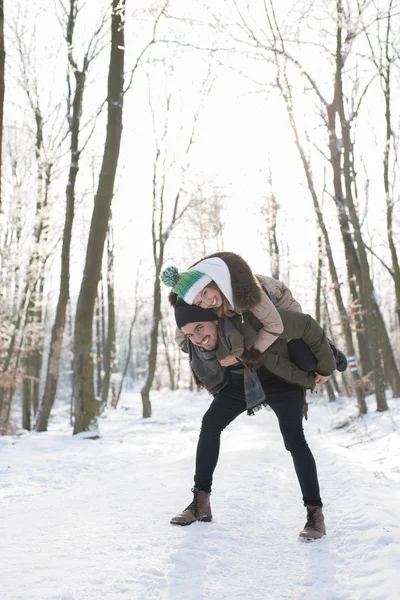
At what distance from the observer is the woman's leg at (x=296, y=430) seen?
3.07m

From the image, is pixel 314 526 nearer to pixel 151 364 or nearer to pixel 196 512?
pixel 196 512

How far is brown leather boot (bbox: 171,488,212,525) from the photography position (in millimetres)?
3146

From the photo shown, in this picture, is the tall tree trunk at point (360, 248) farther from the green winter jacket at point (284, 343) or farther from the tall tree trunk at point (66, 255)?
the green winter jacket at point (284, 343)

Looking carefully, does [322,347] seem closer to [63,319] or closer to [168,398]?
[63,319]

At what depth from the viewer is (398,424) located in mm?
9117

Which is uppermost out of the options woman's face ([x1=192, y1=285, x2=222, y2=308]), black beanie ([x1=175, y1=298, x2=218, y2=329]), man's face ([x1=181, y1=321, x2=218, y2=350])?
woman's face ([x1=192, y1=285, x2=222, y2=308])

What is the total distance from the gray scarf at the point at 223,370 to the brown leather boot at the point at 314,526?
70 centimetres

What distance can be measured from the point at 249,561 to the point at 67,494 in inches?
85.9

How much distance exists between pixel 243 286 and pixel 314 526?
149cm

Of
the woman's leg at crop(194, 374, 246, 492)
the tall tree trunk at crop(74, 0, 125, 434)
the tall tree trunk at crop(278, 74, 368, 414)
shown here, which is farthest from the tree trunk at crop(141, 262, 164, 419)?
the woman's leg at crop(194, 374, 246, 492)

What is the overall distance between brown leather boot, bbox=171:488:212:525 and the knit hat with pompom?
1.33 meters

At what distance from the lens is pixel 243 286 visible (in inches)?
111

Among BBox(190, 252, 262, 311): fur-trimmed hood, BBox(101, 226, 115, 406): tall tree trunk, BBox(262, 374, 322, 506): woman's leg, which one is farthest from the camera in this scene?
BBox(101, 226, 115, 406): tall tree trunk

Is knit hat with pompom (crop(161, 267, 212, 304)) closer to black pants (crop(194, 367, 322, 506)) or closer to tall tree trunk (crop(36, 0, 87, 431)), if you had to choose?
black pants (crop(194, 367, 322, 506))
